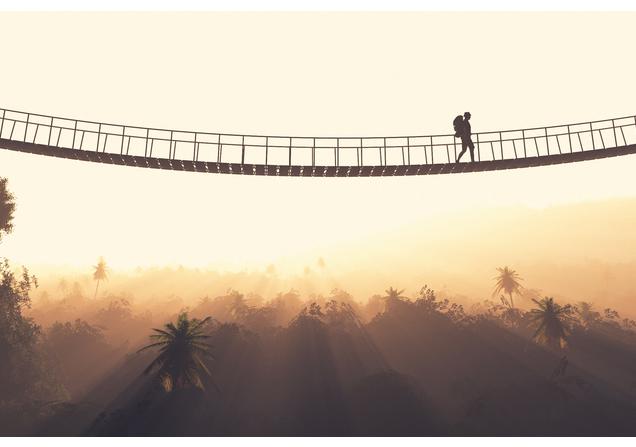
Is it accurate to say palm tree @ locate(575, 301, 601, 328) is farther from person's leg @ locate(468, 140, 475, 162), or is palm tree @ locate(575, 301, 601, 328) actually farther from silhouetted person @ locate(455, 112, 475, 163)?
silhouetted person @ locate(455, 112, 475, 163)

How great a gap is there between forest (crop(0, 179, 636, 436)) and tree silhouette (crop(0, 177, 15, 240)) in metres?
0.13

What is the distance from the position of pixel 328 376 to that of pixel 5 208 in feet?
129

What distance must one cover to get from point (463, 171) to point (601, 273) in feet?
544

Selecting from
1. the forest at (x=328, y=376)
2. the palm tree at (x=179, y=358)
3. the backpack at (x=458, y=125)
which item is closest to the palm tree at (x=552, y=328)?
the forest at (x=328, y=376)

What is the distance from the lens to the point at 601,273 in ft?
508

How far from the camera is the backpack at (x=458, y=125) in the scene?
17.2 metres

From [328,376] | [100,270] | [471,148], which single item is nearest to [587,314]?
[328,376]

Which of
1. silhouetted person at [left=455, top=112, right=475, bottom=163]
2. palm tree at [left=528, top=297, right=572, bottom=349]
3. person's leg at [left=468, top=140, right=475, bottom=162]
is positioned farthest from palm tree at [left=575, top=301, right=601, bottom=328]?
silhouetted person at [left=455, top=112, right=475, bottom=163]

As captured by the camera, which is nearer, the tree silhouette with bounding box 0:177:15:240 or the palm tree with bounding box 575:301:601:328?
the tree silhouette with bounding box 0:177:15:240

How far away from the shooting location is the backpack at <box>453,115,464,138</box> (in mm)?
17250

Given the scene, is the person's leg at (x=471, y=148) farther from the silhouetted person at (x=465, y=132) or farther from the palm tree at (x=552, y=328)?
the palm tree at (x=552, y=328)

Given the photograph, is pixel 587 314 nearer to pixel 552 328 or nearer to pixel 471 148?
pixel 552 328

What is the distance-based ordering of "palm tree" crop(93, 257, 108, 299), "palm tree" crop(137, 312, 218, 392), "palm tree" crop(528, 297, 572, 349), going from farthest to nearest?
1. "palm tree" crop(93, 257, 108, 299)
2. "palm tree" crop(528, 297, 572, 349)
3. "palm tree" crop(137, 312, 218, 392)

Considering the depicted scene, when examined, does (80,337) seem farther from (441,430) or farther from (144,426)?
(441,430)
